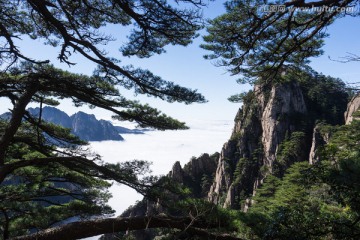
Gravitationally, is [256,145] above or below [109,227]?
above

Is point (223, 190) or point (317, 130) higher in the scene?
point (317, 130)

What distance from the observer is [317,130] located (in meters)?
41.8

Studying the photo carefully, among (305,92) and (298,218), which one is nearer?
(298,218)

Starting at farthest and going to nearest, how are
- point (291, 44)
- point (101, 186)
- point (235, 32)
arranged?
point (101, 186)
point (291, 44)
point (235, 32)

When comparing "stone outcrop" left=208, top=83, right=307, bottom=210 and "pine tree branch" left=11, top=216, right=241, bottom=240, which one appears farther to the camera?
"stone outcrop" left=208, top=83, right=307, bottom=210

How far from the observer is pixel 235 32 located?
4645 mm

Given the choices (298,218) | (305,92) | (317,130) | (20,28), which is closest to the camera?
(298,218)

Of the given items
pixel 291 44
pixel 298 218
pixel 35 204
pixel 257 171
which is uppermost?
pixel 291 44

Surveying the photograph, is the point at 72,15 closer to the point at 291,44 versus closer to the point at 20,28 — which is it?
the point at 20,28

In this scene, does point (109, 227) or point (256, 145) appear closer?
point (109, 227)

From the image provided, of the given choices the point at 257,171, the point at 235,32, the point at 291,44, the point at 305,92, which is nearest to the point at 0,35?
the point at 235,32

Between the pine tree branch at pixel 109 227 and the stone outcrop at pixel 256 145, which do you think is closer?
the pine tree branch at pixel 109 227

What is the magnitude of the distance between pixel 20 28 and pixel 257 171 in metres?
48.9

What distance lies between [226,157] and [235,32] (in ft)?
168
